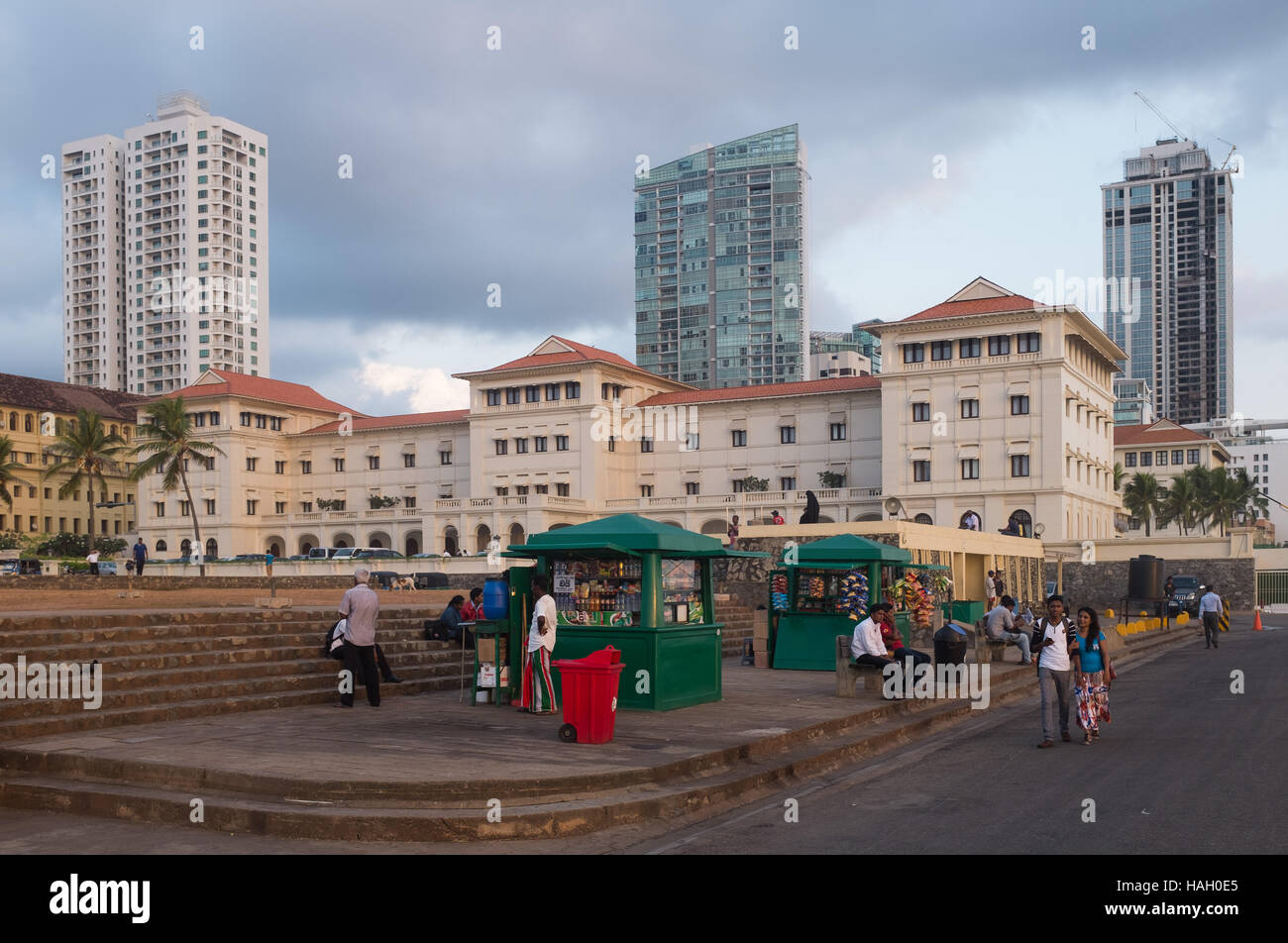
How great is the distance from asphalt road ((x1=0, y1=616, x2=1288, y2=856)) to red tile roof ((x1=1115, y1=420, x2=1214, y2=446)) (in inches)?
4381

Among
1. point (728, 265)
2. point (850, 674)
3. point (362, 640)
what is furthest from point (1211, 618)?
point (728, 265)

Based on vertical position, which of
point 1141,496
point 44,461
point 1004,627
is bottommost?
point 1004,627

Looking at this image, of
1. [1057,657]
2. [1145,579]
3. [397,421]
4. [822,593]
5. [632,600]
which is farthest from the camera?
[397,421]

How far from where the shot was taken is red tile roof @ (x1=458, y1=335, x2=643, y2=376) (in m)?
82.6

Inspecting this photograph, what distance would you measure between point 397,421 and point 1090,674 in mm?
83424

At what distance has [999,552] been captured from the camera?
145 feet

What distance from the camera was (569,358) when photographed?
8306cm

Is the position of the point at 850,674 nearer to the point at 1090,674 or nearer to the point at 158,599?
the point at 1090,674

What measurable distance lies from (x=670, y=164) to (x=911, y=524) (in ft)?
557

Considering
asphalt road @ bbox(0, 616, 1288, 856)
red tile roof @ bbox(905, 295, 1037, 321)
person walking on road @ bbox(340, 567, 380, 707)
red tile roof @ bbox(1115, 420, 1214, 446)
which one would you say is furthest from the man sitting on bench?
red tile roof @ bbox(1115, 420, 1214, 446)

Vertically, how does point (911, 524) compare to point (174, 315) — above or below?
below

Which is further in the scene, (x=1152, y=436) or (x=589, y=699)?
(x=1152, y=436)
